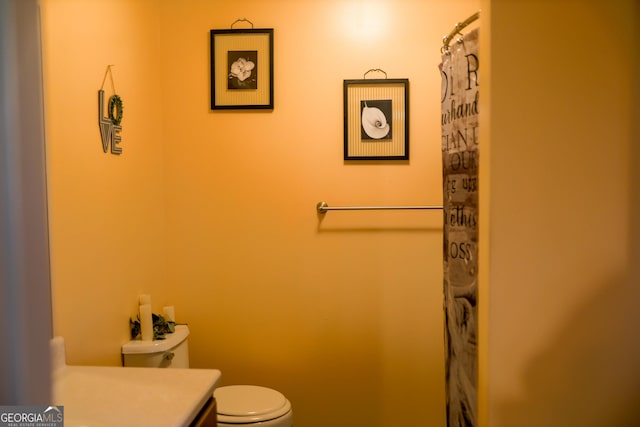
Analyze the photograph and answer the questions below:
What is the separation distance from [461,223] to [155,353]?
1.34m

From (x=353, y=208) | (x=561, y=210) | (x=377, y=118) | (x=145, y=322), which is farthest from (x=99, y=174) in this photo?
(x=561, y=210)

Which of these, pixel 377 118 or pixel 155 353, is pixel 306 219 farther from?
pixel 155 353

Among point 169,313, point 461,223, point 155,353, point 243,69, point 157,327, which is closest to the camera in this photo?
point 461,223

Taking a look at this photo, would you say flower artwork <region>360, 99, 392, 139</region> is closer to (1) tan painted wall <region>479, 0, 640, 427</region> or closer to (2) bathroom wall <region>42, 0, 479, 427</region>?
(2) bathroom wall <region>42, 0, 479, 427</region>

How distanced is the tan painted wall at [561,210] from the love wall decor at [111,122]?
136cm

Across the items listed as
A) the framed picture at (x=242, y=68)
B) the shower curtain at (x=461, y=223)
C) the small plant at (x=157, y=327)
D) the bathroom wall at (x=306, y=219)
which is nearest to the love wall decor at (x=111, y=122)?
the bathroom wall at (x=306, y=219)

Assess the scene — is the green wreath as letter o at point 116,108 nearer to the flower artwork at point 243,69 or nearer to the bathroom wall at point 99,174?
the bathroom wall at point 99,174

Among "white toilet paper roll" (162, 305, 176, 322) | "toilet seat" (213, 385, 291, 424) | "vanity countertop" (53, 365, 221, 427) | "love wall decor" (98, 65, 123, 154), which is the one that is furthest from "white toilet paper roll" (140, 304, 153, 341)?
"love wall decor" (98, 65, 123, 154)

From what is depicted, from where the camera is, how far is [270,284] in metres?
2.53

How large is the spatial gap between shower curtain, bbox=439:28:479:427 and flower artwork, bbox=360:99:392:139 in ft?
2.18

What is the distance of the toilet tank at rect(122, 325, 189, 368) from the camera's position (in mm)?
2023

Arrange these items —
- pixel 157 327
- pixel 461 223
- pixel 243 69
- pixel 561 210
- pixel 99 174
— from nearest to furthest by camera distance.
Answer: pixel 561 210, pixel 461 223, pixel 99 174, pixel 157 327, pixel 243 69

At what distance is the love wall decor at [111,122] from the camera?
1.86 metres

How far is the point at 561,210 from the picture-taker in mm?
1296
